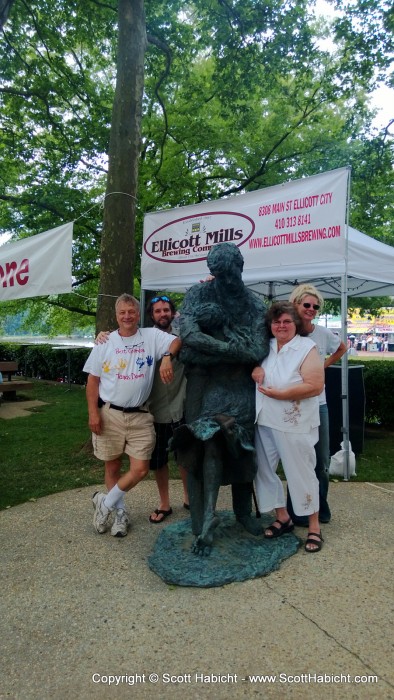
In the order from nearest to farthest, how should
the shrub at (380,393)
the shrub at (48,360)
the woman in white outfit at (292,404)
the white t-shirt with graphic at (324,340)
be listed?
the woman in white outfit at (292,404)
the white t-shirt with graphic at (324,340)
the shrub at (380,393)
the shrub at (48,360)

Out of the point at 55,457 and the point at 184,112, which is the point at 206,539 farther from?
the point at 184,112

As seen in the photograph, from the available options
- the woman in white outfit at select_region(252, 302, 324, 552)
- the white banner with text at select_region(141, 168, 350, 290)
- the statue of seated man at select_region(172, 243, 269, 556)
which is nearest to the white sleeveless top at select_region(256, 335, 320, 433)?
the woman in white outfit at select_region(252, 302, 324, 552)

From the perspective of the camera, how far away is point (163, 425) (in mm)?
3598

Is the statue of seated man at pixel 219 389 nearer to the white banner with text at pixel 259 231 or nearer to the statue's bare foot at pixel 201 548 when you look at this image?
the statue's bare foot at pixel 201 548

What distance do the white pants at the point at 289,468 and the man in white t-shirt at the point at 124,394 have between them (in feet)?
2.66

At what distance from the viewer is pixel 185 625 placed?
226cm

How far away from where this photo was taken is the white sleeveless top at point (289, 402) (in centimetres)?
294

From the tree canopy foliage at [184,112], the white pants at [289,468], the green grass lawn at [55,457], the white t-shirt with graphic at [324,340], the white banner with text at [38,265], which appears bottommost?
the green grass lawn at [55,457]

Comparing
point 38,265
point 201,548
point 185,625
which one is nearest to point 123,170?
point 38,265

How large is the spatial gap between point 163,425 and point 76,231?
8.82 m

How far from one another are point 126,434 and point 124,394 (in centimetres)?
31

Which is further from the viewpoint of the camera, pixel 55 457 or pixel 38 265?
pixel 55 457

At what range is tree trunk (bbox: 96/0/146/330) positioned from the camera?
215 inches

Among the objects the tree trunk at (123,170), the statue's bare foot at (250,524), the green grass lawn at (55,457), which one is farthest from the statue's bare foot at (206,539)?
the tree trunk at (123,170)
